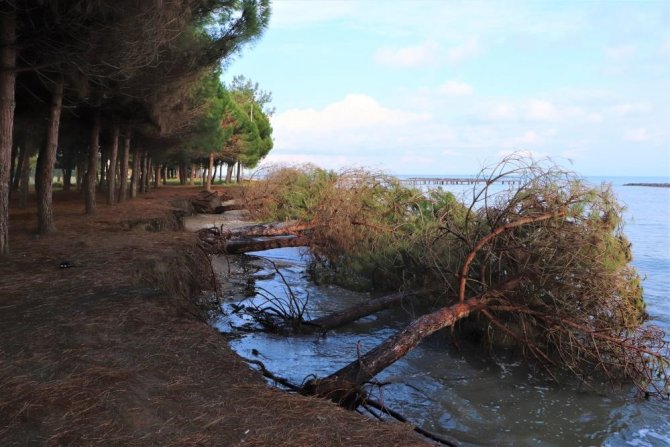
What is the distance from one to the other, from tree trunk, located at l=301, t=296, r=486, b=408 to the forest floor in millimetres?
686

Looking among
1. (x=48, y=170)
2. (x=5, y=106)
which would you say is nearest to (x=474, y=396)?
(x=5, y=106)

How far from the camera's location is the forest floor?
10.1 ft

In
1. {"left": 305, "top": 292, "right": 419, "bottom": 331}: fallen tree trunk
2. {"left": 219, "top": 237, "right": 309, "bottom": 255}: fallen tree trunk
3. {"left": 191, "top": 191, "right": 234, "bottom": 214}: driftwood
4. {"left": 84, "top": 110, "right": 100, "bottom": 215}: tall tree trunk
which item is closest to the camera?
{"left": 305, "top": 292, "right": 419, "bottom": 331}: fallen tree trunk

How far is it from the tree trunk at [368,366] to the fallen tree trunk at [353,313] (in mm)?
2049

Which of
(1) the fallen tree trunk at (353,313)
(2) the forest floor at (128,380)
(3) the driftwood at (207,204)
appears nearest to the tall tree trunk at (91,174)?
(2) the forest floor at (128,380)

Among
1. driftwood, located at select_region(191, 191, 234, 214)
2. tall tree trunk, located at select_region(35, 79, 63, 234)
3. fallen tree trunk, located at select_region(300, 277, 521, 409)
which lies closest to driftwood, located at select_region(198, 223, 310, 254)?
tall tree trunk, located at select_region(35, 79, 63, 234)

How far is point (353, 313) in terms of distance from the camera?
26.7ft

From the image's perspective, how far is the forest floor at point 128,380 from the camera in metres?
3.09

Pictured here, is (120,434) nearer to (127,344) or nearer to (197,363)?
(197,363)

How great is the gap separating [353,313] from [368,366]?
10.5 ft

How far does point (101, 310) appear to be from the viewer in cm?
550

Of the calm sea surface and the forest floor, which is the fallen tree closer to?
the calm sea surface

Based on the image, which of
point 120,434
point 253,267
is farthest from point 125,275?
point 253,267

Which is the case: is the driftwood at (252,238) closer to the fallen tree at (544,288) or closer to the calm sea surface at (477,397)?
the calm sea surface at (477,397)
